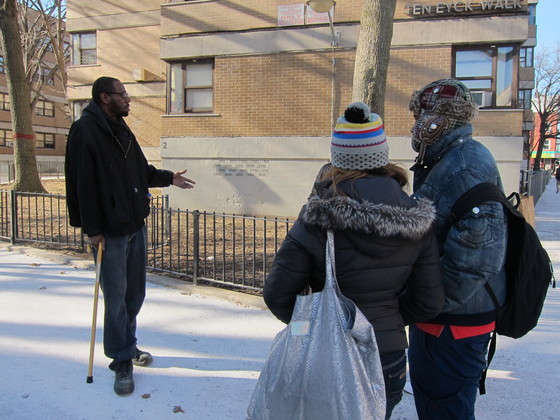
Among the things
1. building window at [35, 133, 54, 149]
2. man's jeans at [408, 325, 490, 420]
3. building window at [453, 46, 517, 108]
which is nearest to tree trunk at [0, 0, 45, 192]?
building window at [453, 46, 517, 108]

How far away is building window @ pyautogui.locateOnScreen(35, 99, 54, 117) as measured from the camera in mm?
39969

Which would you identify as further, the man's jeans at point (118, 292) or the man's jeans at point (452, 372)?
the man's jeans at point (118, 292)

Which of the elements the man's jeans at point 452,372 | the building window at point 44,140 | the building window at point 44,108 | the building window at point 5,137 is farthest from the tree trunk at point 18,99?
the building window at point 44,108

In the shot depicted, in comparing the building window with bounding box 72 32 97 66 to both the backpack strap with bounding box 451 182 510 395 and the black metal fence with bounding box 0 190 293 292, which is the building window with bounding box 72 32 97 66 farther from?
the backpack strap with bounding box 451 182 510 395

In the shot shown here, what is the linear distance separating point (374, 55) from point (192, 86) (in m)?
7.66

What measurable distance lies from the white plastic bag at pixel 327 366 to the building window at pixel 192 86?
449 inches

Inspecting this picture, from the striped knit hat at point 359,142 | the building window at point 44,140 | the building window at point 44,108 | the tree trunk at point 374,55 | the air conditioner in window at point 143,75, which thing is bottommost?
the striped knit hat at point 359,142

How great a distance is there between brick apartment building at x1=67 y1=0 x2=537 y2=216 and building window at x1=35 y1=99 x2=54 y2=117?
33167 mm

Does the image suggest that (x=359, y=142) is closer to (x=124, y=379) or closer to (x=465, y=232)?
(x=465, y=232)

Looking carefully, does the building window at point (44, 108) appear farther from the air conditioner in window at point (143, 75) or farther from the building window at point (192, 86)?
the building window at point (192, 86)

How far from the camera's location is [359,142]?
68.1 inches

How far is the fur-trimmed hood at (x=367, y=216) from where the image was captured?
160 centimetres

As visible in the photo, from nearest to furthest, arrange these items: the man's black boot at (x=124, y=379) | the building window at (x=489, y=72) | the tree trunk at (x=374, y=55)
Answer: the man's black boot at (x=124, y=379)
the tree trunk at (x=374, y=55)
the building window at (x=489, y=72)

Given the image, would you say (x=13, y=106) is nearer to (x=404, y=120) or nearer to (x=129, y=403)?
(x=404, y=120)
